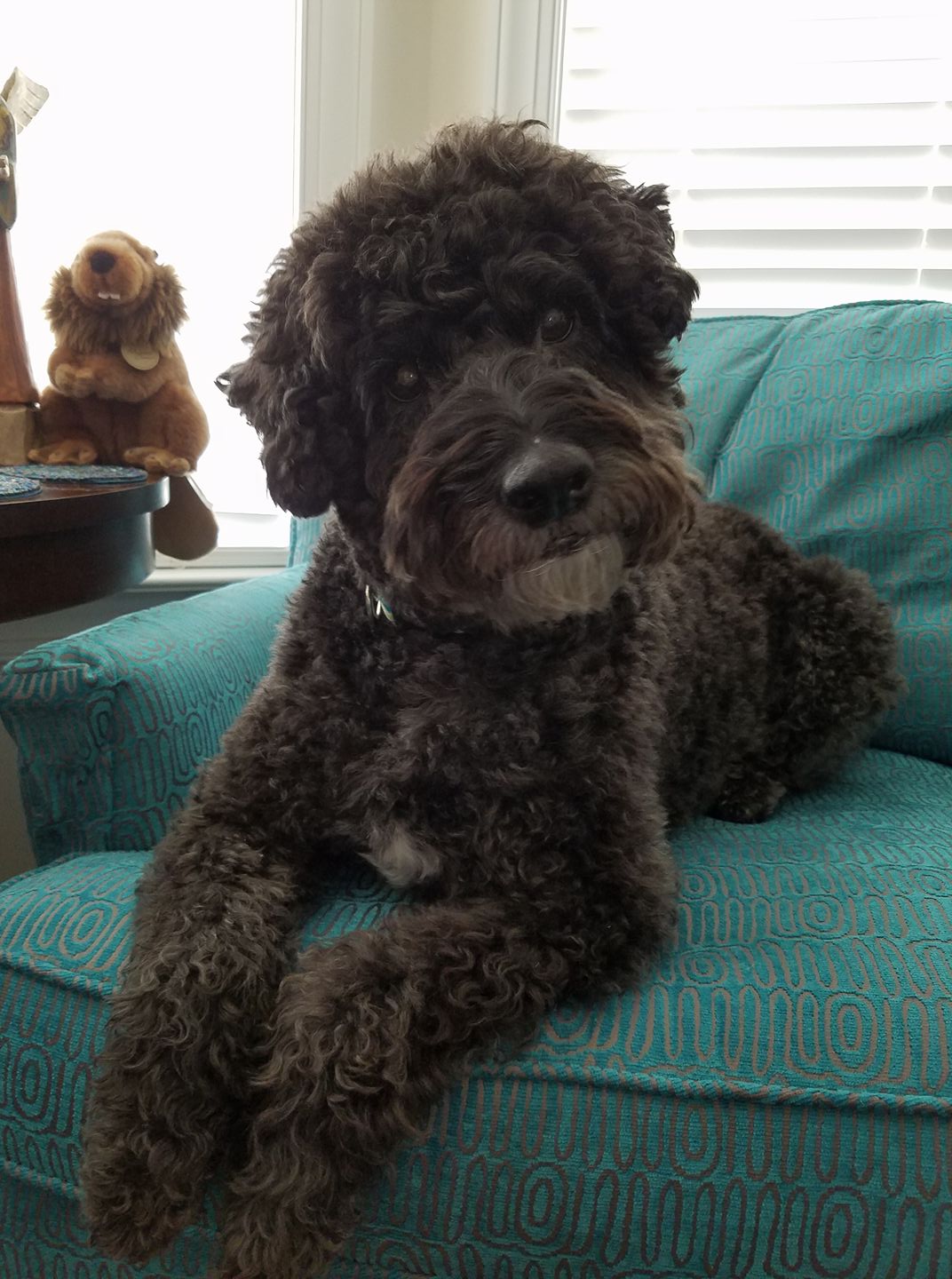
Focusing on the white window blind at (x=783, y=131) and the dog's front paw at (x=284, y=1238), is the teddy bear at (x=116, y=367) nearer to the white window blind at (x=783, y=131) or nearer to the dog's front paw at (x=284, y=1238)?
the dog's front paw at (x=284, y=1238)

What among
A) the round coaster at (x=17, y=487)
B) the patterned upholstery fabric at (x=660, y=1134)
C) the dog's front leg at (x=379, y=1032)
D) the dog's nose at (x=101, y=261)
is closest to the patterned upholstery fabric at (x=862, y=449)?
the patterned upholstery fabric at (x=660, y=1134)

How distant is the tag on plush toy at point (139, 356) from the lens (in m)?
1.84

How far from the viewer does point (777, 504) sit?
6.97 feet

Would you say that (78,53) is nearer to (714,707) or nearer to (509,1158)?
(714,707)

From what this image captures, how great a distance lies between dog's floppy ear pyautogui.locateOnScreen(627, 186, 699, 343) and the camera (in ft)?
4.04

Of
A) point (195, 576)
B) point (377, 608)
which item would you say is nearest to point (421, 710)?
point (377, 608)

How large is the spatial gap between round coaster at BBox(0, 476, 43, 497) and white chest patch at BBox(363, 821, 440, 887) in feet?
2.24

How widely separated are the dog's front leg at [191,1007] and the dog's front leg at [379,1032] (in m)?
0.05

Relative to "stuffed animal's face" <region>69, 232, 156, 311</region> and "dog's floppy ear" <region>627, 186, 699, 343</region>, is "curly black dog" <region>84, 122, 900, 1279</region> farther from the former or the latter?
"stuffed animal's face" <region>69, 232, 156, 311</region>

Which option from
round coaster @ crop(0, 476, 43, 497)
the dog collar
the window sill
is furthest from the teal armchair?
the window sill

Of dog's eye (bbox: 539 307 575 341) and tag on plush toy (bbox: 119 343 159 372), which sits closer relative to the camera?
dog's eye (bbox: 539 307 575 341)

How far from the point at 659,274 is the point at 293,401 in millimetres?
473

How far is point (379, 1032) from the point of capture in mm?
1012

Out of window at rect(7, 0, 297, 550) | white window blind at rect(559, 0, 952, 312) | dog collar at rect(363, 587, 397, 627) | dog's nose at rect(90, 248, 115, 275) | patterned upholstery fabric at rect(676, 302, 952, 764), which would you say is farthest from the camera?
white window blind at rect(559, 0, 952, 312)
